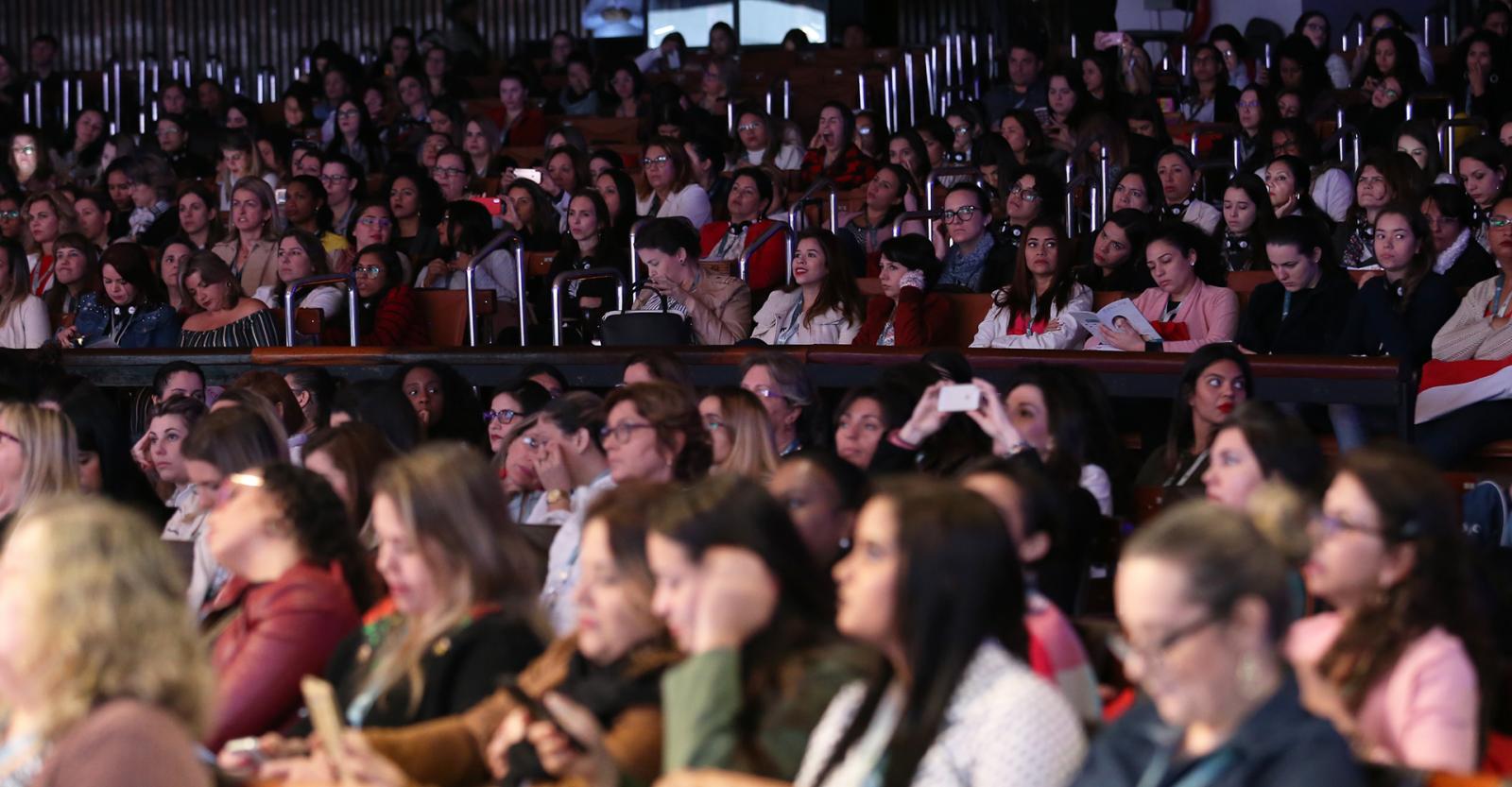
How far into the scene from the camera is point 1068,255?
243 inches

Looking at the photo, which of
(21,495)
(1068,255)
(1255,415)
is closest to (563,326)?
(1068,255)

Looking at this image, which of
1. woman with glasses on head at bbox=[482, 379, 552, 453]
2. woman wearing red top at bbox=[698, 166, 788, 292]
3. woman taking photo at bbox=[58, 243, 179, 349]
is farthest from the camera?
A: woman wearing red top at bbox=[698, 166, 788, 292]

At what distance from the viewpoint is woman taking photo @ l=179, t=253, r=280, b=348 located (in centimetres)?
682

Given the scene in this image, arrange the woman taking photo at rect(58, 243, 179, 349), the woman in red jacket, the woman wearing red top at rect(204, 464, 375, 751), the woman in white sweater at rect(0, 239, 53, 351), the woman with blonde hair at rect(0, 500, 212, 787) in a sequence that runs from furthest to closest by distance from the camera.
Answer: the woman in white sweater at rect(0, 239, 53, 351) → the woman taking photo at rect(58, 243, 179, 349) → the woman in red jacket → the woman wearing red top at rect(204, 464, 375, 751) → the woman with blonde hair at rect(0, 500, 212, 787)

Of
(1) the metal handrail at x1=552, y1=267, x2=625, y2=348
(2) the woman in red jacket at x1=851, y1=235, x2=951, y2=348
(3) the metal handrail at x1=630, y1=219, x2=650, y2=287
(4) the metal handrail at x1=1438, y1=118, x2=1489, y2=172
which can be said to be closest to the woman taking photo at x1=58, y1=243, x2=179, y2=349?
(1) the metal handrail at x1=552, y1=267, x2=625, y2=348

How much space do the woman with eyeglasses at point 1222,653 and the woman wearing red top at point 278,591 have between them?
1560 mm

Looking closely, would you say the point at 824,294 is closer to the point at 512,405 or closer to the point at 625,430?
the point at 512,405

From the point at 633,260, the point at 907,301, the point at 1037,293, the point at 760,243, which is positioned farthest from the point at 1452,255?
the point at 633,260

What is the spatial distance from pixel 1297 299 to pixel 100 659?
424 centimetres

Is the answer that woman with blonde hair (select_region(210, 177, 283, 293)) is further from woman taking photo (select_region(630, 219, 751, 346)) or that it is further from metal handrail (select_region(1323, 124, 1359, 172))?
metal handrail (select_region(1323, 124, 1359, 172))

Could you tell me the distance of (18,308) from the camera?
7.25 meters

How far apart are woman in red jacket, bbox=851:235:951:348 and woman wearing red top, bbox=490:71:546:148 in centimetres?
480

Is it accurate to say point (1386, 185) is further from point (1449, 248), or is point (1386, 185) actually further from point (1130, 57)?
point (1130, 57)

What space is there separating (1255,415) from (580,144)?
6.84 meters
